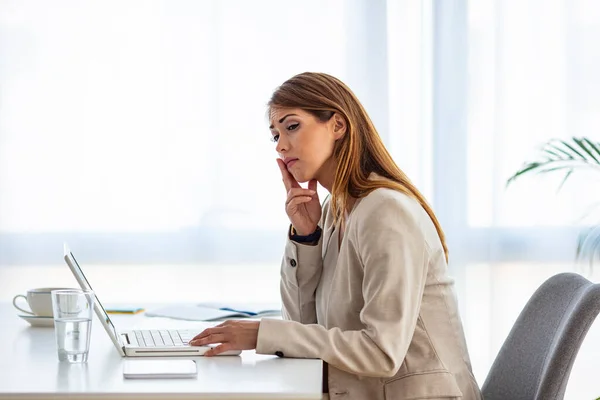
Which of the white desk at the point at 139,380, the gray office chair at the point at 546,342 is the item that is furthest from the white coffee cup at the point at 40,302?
the gray office chair at the point at 546,342

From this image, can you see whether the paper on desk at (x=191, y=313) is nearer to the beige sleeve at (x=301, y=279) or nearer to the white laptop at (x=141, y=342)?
the beige sleeve at (x=301, y=279)

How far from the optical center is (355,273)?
65.7 inches

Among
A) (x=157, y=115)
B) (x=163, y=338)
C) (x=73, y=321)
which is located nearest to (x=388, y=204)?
(x=163, y=338)

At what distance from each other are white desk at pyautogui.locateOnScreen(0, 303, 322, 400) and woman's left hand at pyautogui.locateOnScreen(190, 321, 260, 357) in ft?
0.06

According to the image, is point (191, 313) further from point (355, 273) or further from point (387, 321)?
point (387, 321)

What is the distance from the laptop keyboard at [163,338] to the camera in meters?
1.56

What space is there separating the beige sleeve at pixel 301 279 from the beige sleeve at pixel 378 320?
346mm

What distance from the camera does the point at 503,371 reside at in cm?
180

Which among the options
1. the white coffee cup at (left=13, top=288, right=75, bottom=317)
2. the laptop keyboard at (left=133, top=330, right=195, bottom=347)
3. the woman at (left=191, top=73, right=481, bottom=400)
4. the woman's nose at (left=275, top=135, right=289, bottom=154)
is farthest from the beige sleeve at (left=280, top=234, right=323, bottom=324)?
the white coffee cup at (left=13, top=288, right=75, bottom=317)

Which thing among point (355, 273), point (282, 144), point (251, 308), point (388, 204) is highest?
point (282, 144)

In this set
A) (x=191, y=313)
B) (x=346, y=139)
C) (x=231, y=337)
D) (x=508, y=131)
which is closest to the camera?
(x=231, y=337)

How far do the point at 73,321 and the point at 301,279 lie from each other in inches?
25.8

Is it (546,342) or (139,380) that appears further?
(546,342)

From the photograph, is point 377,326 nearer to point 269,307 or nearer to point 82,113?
point 269,307
